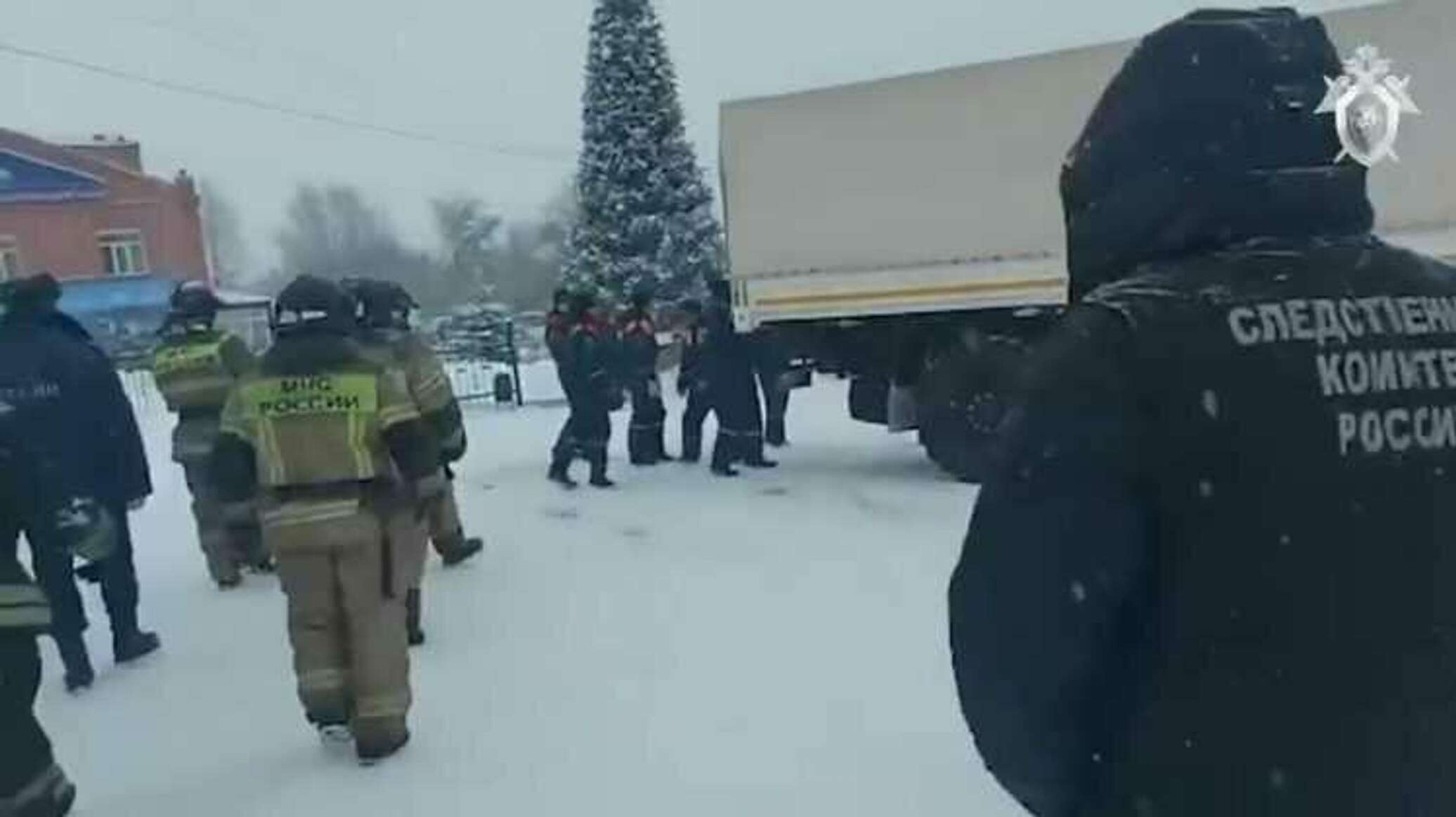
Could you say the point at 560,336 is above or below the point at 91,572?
above

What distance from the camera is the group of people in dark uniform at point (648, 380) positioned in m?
11.0

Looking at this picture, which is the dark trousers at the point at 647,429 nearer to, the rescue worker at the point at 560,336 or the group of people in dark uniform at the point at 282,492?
the rescue worker at the point at 560,336

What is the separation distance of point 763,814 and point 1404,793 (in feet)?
9.32

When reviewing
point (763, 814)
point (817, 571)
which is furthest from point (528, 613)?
point (763, 814)

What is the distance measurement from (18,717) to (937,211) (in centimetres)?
883

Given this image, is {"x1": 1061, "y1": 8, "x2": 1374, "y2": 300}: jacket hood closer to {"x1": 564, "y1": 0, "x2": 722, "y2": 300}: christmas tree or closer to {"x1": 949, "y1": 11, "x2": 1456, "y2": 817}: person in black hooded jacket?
{"x1": 949, "y1": 11, "x2": 1456, "y2": 817}: person in black hooded jacket

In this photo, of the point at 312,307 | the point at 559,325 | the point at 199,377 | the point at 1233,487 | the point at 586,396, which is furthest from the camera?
the point at 559,325

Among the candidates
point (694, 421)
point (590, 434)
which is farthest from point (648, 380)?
point (590, 434)

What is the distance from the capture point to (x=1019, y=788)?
1763 mm

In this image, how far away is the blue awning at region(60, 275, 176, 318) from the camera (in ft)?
146

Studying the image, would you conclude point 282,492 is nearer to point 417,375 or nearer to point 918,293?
point 417,375

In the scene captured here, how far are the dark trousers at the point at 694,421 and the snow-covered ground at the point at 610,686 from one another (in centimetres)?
205

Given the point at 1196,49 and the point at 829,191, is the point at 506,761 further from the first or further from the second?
the point at 829,191

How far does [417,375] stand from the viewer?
21.2 ft
